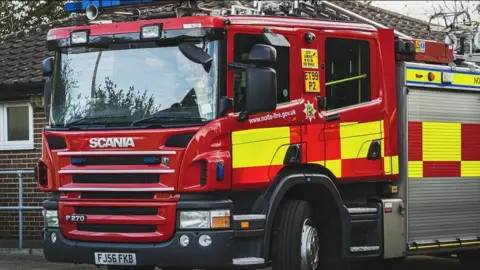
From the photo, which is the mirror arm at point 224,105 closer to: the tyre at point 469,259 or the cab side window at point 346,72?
the cab side window at point 346,72

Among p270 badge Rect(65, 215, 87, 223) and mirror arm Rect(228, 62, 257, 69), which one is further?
p270 badge Rect(65, 215, 87, 223)

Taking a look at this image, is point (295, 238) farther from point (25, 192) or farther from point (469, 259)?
point (25, 192)

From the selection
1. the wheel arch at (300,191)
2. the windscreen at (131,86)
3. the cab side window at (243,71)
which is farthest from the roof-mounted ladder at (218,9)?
the wheel arch at (300,191)

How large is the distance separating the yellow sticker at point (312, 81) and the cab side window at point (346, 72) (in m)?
0.17

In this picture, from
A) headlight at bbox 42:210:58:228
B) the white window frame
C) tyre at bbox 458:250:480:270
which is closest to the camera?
headlight at bbox 42:210:58:228

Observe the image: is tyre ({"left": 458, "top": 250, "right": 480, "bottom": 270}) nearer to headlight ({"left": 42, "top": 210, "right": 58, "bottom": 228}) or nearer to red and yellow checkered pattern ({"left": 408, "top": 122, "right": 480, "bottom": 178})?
Answer: red and yellow checkered pattern ({"left": 408, "top": 122, "right": 480, "bottom": 178})

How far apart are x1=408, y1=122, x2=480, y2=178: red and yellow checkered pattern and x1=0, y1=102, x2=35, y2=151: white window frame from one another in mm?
6950

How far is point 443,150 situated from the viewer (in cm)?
1018

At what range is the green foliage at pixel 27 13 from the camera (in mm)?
26847

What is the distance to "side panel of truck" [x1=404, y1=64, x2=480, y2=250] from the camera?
980 cm

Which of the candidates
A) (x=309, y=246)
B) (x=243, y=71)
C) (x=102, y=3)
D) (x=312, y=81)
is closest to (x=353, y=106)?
(x=312, y=81)

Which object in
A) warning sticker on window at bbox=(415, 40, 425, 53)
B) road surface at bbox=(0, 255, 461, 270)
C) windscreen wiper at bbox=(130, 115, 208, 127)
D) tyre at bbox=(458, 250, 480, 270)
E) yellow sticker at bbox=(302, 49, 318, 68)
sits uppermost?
warning sticker on window at bbox=(415, 40, 425, 53)

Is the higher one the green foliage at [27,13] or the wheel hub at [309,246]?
the green foliage at [27,13]

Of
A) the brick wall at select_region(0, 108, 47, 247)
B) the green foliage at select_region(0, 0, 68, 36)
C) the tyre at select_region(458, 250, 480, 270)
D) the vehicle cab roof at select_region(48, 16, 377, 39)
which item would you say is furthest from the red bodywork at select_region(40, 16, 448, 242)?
the green foliage at select_region(0, 0, 68, 36)
